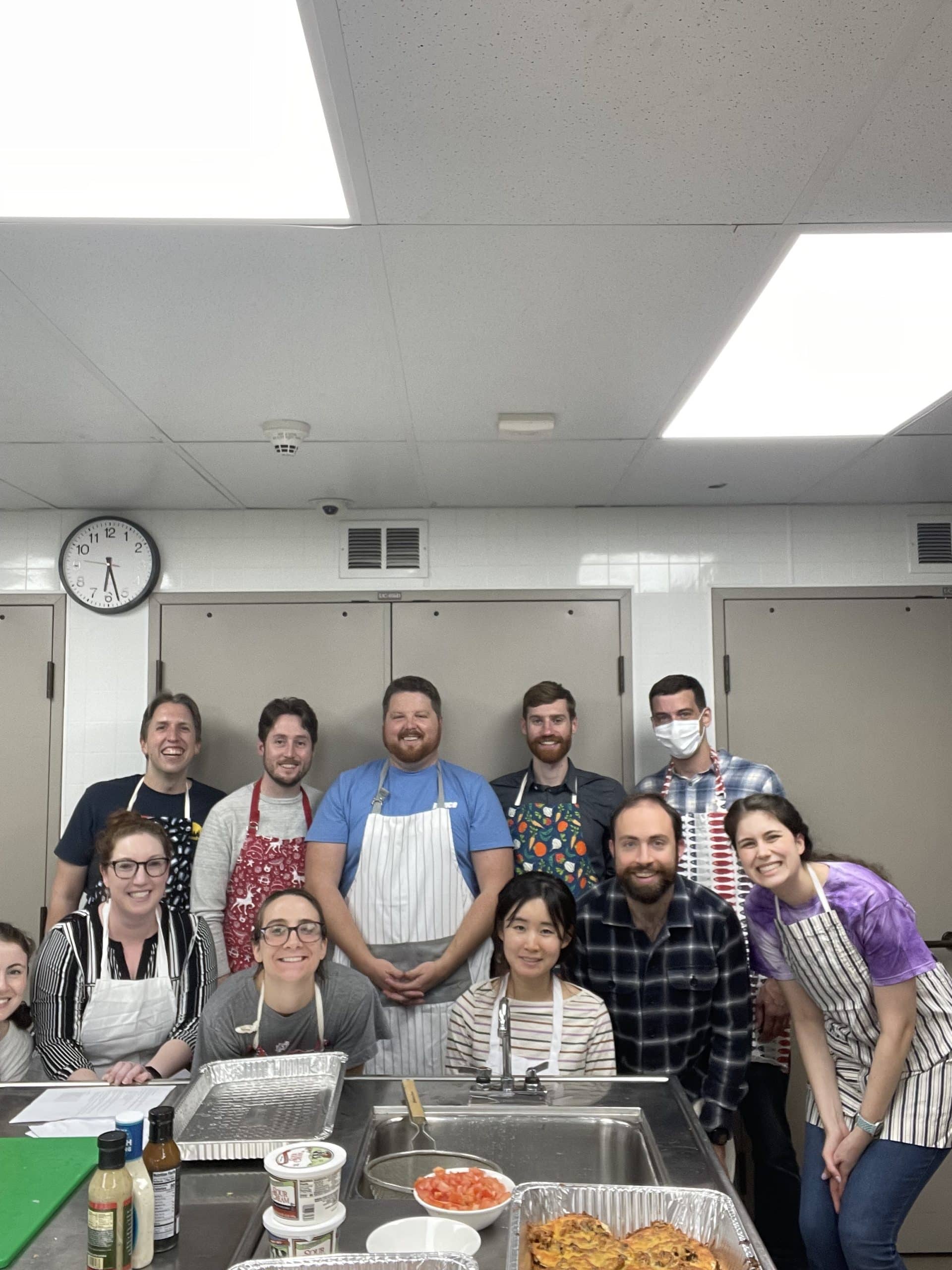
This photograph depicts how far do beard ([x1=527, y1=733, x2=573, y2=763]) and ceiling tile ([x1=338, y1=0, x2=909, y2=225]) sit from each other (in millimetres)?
1971

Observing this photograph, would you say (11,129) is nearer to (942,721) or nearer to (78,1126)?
(78,1126)

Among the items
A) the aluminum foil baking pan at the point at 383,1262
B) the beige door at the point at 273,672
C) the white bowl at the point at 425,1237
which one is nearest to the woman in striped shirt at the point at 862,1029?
the white bowl at the point at 425,1237

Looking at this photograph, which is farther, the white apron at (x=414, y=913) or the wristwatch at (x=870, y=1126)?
the white apron at (x=414, y=913)

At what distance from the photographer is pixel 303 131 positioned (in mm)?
1427

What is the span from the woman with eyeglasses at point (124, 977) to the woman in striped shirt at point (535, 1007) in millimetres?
661

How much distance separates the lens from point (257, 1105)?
1.79 meters

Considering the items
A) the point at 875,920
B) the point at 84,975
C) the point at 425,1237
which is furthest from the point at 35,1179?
the point at 875,920

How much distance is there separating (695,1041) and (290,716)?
157 centimetres

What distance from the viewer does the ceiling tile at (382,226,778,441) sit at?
5.69 feet

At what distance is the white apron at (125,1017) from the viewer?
2408mm

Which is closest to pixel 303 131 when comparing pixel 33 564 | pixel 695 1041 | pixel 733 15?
pixel 733 15

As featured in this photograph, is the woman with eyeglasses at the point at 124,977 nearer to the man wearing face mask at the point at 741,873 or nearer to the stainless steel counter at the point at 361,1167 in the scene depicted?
the stainless steel counter at the point at 361,1167

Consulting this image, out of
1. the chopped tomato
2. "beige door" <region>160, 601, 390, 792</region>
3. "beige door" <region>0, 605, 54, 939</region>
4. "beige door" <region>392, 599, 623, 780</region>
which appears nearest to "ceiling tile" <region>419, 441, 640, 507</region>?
"beige door" <region>392, 599, 623, 780</region>

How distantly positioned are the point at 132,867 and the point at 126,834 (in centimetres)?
9
